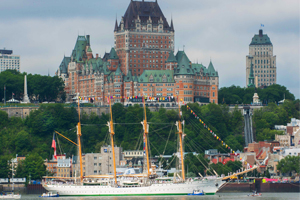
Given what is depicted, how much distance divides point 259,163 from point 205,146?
1958 cm

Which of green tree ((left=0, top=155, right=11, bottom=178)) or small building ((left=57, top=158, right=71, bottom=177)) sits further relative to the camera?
small building ((left=57, top=158, right=71, bottom=177))

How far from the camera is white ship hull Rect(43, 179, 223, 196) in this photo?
142 metres

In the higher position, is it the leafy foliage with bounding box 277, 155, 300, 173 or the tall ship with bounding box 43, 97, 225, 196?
the leafy foliage with bounding box 277, 155, 300, 173

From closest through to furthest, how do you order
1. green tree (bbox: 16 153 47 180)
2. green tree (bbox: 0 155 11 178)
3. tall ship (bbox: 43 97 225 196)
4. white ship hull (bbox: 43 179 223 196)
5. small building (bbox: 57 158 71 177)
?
white ship hull (bbox: 43 179 223 196)
tall ship (bbox: 43 97 225 196)
green tree (bbox: 16 153 47 180)
green tree (bbox: 0 155 11 178)
small building (bbox: 57 158 71 177)

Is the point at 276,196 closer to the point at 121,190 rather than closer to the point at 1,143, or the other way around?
the point at 121,190

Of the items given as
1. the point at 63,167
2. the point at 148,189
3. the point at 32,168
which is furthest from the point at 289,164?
the point at 32,168

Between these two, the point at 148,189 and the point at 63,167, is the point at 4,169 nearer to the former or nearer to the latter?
the point at 63,167

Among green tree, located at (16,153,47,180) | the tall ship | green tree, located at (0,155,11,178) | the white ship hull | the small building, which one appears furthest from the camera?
the small building

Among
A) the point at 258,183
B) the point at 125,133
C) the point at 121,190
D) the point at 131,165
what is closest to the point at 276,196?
the point at 258,183

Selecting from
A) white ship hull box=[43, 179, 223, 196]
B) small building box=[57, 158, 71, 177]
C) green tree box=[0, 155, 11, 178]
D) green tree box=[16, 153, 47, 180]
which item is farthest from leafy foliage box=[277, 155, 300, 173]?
green tree box=[0, 155, 11, 178]

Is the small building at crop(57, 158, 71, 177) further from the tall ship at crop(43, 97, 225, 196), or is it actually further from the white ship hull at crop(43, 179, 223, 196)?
the white ship hull at crop(43, 179, 223, 196)

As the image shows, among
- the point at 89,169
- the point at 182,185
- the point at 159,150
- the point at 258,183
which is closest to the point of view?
the point at 182,185

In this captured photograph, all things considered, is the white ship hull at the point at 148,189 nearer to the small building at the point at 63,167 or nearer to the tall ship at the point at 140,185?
the tall ship at the point at 140,185

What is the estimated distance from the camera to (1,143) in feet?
619
